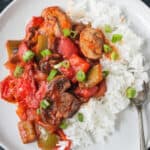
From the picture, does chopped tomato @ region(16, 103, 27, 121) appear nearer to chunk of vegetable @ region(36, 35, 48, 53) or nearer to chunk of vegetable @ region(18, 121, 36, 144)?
chunk of vegetable @ region(18, 121, 36, 144)

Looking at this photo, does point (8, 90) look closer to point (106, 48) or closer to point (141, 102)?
point (106, 48)

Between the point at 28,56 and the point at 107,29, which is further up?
the point at 28,56

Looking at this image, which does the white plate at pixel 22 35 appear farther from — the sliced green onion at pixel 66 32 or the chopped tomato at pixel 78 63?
the chopped tomato at pixel 78 63

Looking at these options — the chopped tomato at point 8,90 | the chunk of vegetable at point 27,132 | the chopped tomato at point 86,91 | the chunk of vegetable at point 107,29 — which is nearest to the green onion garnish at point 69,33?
the chunk of vegetable at point 107,29

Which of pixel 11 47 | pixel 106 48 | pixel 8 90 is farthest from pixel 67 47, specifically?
pixel 8 90

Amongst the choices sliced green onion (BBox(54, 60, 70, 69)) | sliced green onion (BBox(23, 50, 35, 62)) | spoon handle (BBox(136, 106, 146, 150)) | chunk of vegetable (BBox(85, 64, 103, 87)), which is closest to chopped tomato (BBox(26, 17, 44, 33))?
sliced green onion (BBox(23, 50, 35, 62))

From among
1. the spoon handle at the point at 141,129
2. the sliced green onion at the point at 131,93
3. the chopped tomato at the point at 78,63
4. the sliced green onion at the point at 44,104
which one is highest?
the chopped tomato at the point at 78,63

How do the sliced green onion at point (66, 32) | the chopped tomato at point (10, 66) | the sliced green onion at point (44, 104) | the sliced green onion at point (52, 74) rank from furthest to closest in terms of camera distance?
1. the chopped tomato at point (10, 66)
2. the sliced green onion at point (66, 32)
3. the sliced green onion at point (52, 74)
4. the sliced green onion at point (44, 104)
